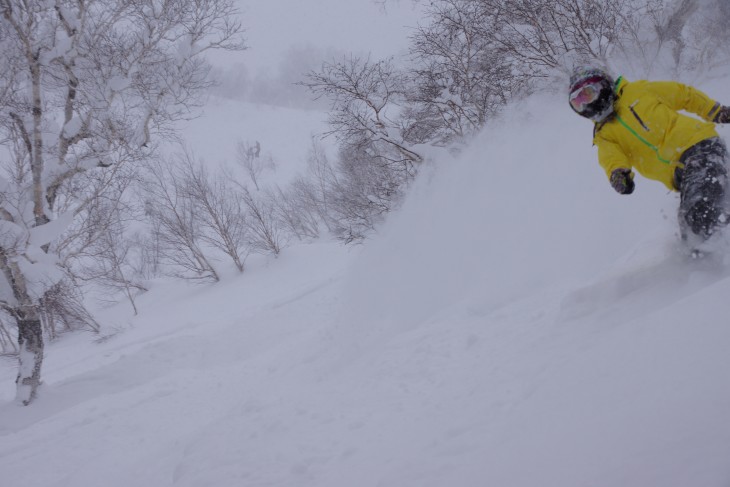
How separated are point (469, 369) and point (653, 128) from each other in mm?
2306

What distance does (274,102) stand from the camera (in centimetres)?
6906

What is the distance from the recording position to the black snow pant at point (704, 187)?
2.61m

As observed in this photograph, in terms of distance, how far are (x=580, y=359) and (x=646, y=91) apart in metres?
2.15

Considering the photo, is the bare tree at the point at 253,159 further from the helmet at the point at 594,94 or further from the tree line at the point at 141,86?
the helmet at the point at 594,94

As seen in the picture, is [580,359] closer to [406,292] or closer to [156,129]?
[406,292]

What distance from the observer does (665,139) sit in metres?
2.83

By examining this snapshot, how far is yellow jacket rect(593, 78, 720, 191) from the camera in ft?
9.21

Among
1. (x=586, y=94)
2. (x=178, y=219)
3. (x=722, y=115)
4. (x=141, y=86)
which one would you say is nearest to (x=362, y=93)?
(x=141, y=86)

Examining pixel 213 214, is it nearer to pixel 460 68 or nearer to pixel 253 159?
pixel 460 68

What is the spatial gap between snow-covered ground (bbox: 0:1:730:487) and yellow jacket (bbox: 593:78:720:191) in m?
0.78

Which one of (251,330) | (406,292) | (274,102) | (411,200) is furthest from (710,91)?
(274,102)

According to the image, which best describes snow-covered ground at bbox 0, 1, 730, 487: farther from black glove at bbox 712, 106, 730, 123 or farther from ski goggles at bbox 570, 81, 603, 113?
ski goggles at bbox 570, 81, 603, 113

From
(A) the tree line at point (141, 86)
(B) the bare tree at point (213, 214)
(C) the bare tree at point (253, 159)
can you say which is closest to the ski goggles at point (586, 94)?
(A) the tree line at point (141, 86)

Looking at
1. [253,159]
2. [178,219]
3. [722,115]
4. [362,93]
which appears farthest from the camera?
[253,159]
